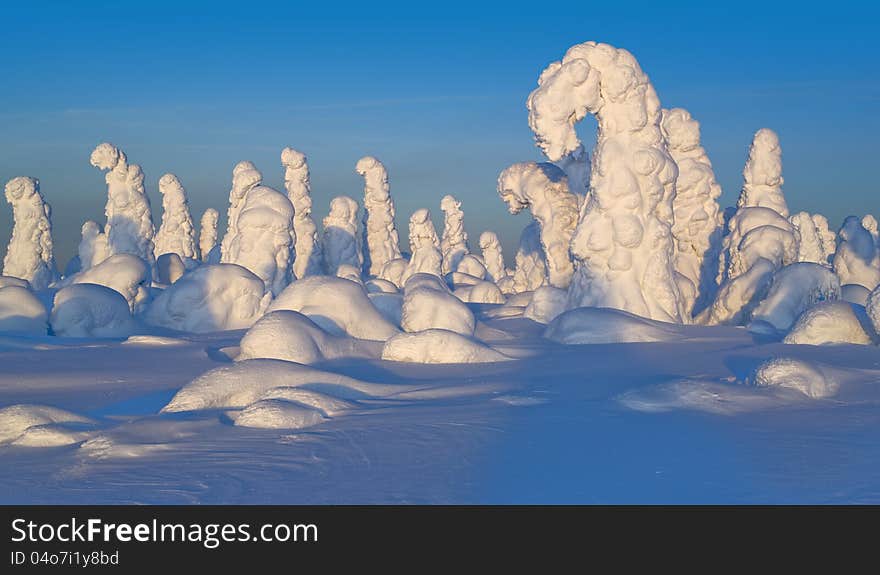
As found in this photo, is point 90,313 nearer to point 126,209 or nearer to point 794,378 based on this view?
point 794,378

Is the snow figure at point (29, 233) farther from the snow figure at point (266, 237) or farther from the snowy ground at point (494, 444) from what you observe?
the snowy ground at point (494, 444)

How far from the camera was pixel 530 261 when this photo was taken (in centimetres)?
3145

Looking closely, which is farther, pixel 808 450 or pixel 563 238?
pixel 563 238

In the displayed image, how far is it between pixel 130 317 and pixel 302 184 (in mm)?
19678

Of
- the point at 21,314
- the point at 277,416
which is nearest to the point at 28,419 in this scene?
the point at 277,416

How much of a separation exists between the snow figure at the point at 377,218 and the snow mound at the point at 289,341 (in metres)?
29.2

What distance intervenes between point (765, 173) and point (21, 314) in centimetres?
2109

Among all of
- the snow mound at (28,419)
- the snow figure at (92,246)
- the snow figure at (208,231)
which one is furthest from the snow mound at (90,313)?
the snow figure at (208,231)

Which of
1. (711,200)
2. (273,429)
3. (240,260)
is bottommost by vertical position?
(273,429)

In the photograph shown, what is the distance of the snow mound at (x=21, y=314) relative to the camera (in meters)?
18.0

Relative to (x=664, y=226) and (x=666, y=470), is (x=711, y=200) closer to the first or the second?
(x=664, y=226)

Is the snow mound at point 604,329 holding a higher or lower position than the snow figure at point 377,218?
lower
